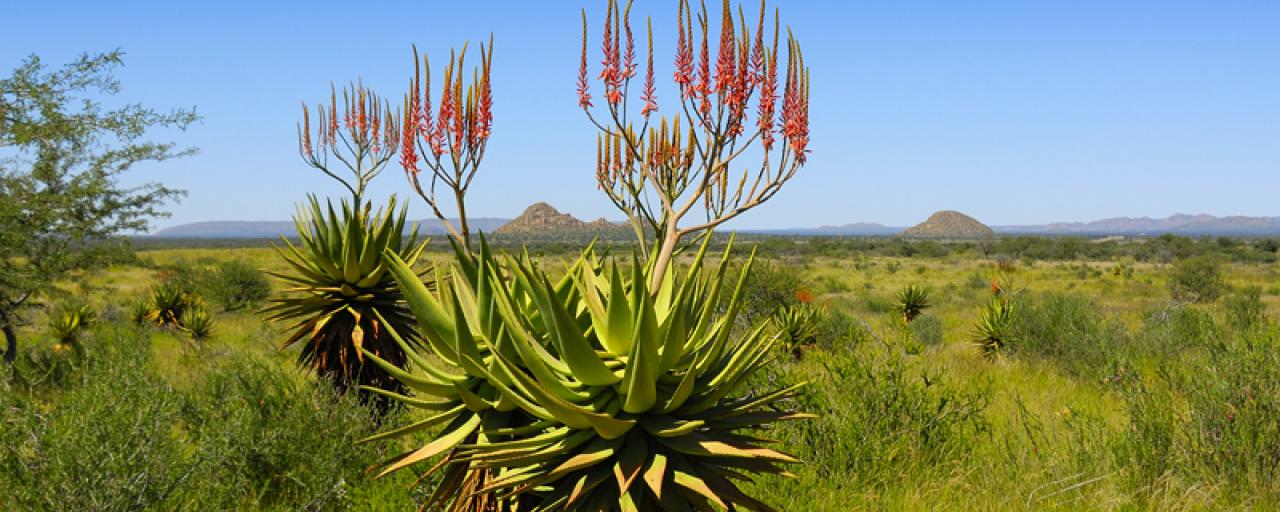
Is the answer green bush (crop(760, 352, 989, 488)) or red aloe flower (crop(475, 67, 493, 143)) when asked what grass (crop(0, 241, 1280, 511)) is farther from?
red aloe flower (crop(475, 67, 493, 143))

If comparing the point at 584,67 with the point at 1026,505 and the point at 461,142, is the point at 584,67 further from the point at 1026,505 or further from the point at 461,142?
the point at 1026,505

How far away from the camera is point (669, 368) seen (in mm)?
3148

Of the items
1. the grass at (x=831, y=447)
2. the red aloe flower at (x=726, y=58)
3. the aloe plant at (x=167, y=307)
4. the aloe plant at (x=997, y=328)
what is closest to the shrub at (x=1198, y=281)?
the aloe plant at (x=997, y=328)

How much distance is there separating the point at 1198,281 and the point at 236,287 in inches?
1243

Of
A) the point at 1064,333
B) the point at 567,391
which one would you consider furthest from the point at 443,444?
the point at 1064,333

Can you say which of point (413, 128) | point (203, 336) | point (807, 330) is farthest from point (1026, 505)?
point (203, 336)

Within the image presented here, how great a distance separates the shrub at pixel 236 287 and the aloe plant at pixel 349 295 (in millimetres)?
19857

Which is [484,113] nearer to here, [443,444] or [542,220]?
[443,444]

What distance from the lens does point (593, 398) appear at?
313cm

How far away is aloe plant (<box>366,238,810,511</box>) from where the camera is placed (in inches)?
116

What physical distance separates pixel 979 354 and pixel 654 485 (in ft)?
43.6

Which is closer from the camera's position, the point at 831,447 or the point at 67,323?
the point at 831,447

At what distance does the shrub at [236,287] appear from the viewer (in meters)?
25.2

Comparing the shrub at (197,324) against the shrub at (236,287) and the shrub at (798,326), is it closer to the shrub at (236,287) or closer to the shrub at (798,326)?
the shrub at (236,287)
